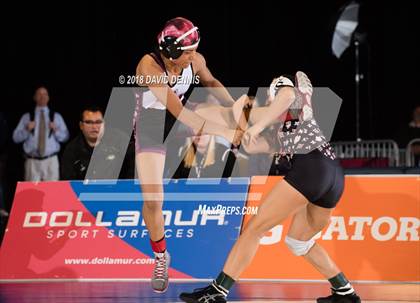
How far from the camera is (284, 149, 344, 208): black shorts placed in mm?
6973

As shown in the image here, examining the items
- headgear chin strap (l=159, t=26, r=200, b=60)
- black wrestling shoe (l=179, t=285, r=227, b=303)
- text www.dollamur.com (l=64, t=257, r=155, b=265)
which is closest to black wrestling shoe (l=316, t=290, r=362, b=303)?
black wrestling shoe (l=179, t=285, r=227, b=303)

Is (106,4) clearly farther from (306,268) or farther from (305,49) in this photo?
(306,268)

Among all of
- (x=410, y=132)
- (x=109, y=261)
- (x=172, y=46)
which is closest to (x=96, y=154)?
(x=109, y=261)

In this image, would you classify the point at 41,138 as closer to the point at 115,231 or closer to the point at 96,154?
the point at 96,154

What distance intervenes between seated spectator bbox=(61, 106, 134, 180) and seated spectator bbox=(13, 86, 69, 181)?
2388 mm

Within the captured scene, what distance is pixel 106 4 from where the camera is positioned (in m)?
14.0

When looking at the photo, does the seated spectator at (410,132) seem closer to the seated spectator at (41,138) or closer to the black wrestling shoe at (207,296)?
the seated spectator at (41,138)

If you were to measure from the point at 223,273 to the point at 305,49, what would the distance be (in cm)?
779

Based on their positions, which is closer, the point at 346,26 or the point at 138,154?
the point at 138,154

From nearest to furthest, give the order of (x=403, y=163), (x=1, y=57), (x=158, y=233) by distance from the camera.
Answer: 1. (x=158, y=233)
2. (x=403, y=163)
3. (x=1, y=57)

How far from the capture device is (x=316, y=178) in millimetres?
6984

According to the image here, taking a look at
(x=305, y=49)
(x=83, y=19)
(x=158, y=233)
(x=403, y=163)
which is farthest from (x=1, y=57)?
(x=158, y=233)

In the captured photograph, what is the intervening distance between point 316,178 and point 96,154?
3433 mm

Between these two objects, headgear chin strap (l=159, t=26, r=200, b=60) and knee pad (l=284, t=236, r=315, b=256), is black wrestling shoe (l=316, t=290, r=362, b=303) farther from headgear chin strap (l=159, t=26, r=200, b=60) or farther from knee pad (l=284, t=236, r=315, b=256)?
headgear chin strap (l=159, t=26, r=200, b=60)
